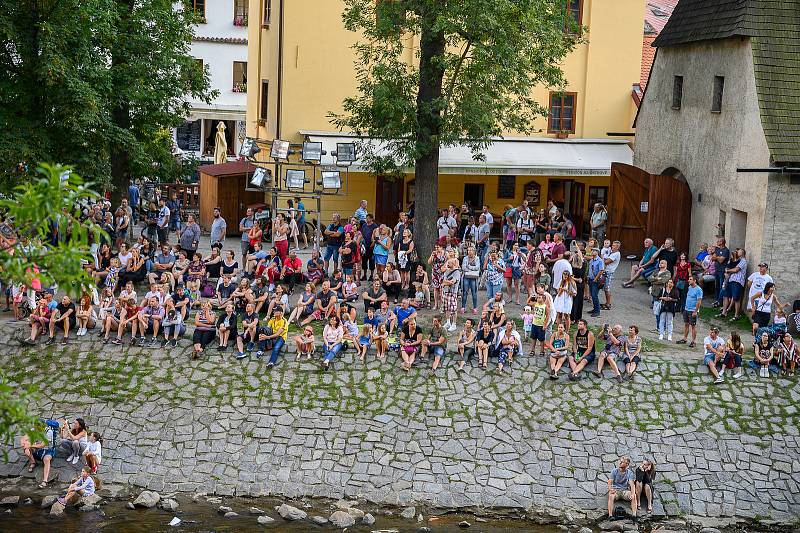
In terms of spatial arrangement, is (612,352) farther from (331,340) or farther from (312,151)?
(312,151)

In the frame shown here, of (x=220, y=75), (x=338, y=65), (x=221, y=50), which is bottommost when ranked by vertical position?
(x=338, y=65)

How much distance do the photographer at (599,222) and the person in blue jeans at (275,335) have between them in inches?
444

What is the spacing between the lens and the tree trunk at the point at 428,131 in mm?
24969

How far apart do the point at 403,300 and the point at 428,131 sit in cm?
393

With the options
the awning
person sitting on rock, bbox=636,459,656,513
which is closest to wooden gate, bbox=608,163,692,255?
the awning

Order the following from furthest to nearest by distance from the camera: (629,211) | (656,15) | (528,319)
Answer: (656,15)
(629,211)
(528,319)

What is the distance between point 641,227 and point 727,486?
454 inches

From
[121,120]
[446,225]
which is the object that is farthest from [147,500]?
[121,120]

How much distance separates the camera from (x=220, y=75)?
166ft

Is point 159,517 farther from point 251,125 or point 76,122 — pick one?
point 251,125

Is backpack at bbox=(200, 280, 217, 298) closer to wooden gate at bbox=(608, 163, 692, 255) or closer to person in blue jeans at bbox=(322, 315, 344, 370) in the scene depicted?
person in blue jeans at bbox=(322, 315, 344, 370)

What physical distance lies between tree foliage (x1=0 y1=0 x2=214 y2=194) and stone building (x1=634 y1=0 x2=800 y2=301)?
1271cm

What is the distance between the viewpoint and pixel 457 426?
20938 millimetres

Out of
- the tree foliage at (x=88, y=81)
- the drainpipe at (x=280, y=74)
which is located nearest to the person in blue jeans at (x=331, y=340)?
the tree foliage at (x=88, y=81)
